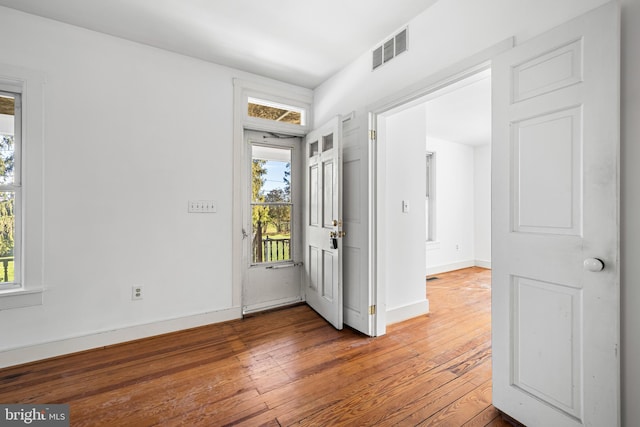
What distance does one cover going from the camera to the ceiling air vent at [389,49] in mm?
2301

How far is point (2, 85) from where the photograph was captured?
2195 millimetres

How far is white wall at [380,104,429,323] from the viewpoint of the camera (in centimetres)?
294

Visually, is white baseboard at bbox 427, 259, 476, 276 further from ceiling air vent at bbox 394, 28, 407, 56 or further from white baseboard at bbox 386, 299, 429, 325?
ceiling air vent at bbox 394, 28, 407, 56

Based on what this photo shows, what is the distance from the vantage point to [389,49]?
2.42 metres

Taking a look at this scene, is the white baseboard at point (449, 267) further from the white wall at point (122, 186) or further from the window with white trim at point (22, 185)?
the window with white trim at point (22, 185)

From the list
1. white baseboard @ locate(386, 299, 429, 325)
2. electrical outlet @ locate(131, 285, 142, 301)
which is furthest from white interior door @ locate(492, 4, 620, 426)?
electrical outlet @ locate(131, 285, 142, 301)

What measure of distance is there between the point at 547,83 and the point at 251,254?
2.94 m

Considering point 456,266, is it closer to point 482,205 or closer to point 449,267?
point 449,267

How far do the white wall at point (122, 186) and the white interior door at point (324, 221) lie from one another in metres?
0.89

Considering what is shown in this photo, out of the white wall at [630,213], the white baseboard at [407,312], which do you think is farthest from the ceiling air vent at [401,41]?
the white baseboard at [407,312]

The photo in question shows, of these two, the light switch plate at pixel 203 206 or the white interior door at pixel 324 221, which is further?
the light switch plate at pixel 203 206

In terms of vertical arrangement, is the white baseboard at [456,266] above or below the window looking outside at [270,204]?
below

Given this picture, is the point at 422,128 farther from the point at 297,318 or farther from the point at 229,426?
the point at 229,426

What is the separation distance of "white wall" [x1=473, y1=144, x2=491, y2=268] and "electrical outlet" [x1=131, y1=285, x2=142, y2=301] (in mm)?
5889
